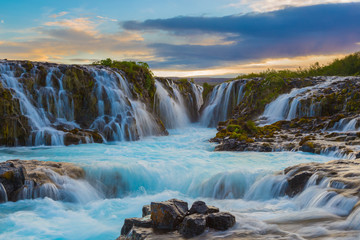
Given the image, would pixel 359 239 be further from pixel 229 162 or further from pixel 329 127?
pixel 329 127

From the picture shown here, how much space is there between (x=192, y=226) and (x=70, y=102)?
17.2m

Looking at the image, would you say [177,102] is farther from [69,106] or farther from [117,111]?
[69,106]

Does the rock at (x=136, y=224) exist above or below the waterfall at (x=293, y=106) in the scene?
below

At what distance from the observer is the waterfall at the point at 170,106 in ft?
96.0

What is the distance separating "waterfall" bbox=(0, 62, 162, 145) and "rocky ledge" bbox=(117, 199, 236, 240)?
13784 mm

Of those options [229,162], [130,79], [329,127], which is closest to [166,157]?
[229,162]

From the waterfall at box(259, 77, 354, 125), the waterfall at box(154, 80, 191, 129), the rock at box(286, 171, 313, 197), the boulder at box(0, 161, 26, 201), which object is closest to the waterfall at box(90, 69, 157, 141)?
the waterfall at box(154, 80, 191, 129)

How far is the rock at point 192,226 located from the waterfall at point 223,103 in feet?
86.7

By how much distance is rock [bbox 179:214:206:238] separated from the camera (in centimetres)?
538

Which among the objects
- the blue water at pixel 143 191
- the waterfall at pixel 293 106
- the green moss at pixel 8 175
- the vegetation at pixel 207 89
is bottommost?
the blue water at pixel 143 191

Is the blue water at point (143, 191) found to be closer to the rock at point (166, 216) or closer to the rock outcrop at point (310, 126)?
the rock outcrop at point (310, 126)

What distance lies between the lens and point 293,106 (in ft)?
76.2

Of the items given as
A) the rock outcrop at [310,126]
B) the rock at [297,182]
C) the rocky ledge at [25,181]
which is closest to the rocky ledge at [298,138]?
the rock outcrop at [310,126]

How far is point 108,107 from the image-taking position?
21609mm
